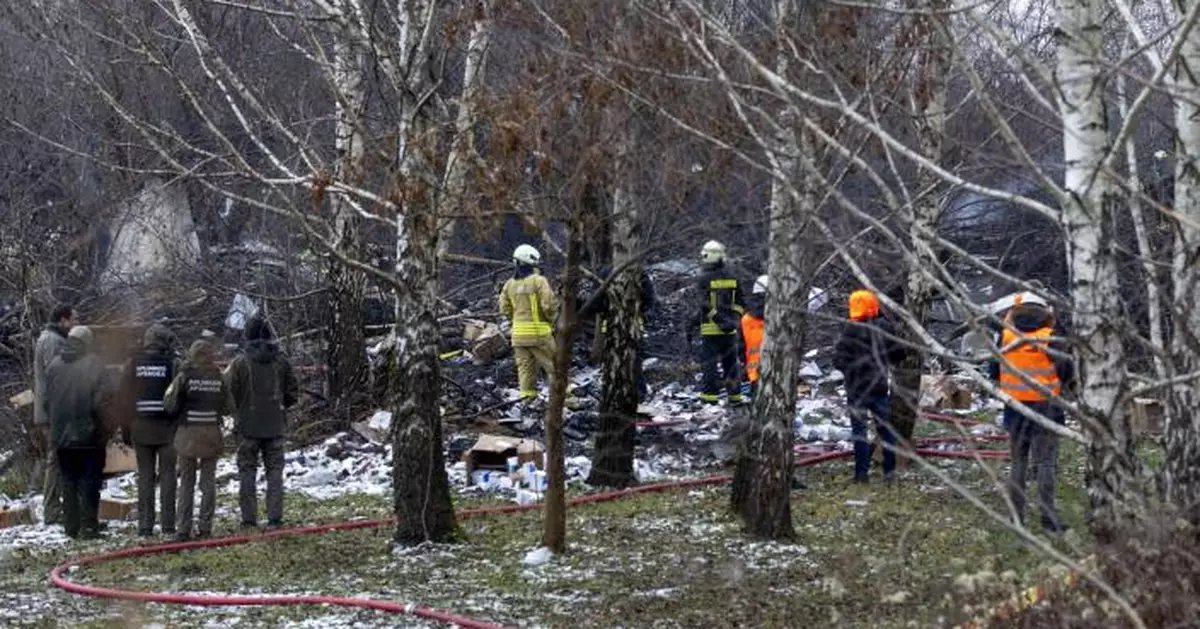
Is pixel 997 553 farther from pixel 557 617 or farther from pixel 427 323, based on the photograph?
pixel 427 323

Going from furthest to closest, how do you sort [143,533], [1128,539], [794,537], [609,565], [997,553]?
[143,533] < [794,537] < [609,565] < [997,553] < [1128,539]

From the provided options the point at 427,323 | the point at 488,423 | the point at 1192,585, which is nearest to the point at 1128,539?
the point at 1192,585

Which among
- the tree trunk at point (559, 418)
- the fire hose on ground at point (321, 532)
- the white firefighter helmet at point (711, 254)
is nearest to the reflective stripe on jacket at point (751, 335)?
the white firefighter helmet at point (711, 254)

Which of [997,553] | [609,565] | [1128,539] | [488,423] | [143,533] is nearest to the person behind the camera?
[1128,539]

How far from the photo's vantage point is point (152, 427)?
Result: 13258 mm

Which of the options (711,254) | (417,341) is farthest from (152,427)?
(711,254)

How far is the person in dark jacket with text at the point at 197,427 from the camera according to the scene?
13000mm

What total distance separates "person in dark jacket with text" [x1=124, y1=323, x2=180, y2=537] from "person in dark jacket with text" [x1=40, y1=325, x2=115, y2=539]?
0.33m

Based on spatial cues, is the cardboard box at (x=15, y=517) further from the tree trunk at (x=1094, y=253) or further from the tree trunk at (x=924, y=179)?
the tree trunk at (x=1094, y=253)

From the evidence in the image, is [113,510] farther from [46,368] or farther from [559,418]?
[559,418]

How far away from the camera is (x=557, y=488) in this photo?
1126 cm

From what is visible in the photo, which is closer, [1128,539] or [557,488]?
[1128,539]

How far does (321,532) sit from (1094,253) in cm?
773

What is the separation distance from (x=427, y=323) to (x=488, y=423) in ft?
18.6
